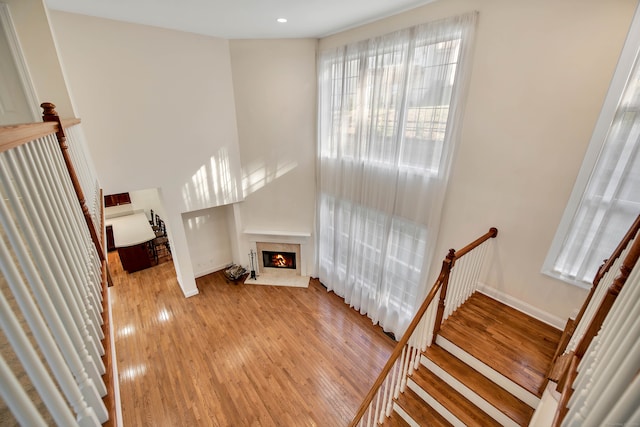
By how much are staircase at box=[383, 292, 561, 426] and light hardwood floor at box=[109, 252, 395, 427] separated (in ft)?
4.47

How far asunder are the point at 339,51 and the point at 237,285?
17.0ft

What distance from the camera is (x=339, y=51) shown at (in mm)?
4109

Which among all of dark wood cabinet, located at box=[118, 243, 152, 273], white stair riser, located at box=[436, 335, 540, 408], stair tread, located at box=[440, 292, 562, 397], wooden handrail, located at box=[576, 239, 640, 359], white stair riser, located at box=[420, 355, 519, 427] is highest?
wooden handrail, located at box=[576, 239, 640, 359]

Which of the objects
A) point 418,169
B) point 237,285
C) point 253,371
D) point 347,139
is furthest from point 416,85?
point 237,285

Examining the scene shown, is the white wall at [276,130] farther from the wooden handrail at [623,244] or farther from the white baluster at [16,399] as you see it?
the white baluster at [16,399]

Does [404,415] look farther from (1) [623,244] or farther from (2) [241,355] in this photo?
(2) [241,355]

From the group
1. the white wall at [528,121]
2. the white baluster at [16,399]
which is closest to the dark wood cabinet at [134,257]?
the white baluster at [16,399]

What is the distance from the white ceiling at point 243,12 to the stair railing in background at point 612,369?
3.41m

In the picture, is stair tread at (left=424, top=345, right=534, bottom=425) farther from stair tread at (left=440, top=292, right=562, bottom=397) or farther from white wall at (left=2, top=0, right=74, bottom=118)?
white wall at (left=2, top=0, right=74, bottom=118)

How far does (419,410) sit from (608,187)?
261 centimetres

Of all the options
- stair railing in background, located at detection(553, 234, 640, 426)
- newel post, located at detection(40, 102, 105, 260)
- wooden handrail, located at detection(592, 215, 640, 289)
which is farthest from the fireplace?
stair railing in background, located at detection(553, 234, 640, 426)

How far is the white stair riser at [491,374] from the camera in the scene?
2.14 metres

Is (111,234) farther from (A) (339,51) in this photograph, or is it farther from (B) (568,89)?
(B) (568,89)

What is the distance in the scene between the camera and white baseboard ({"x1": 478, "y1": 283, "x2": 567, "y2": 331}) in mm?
2655
